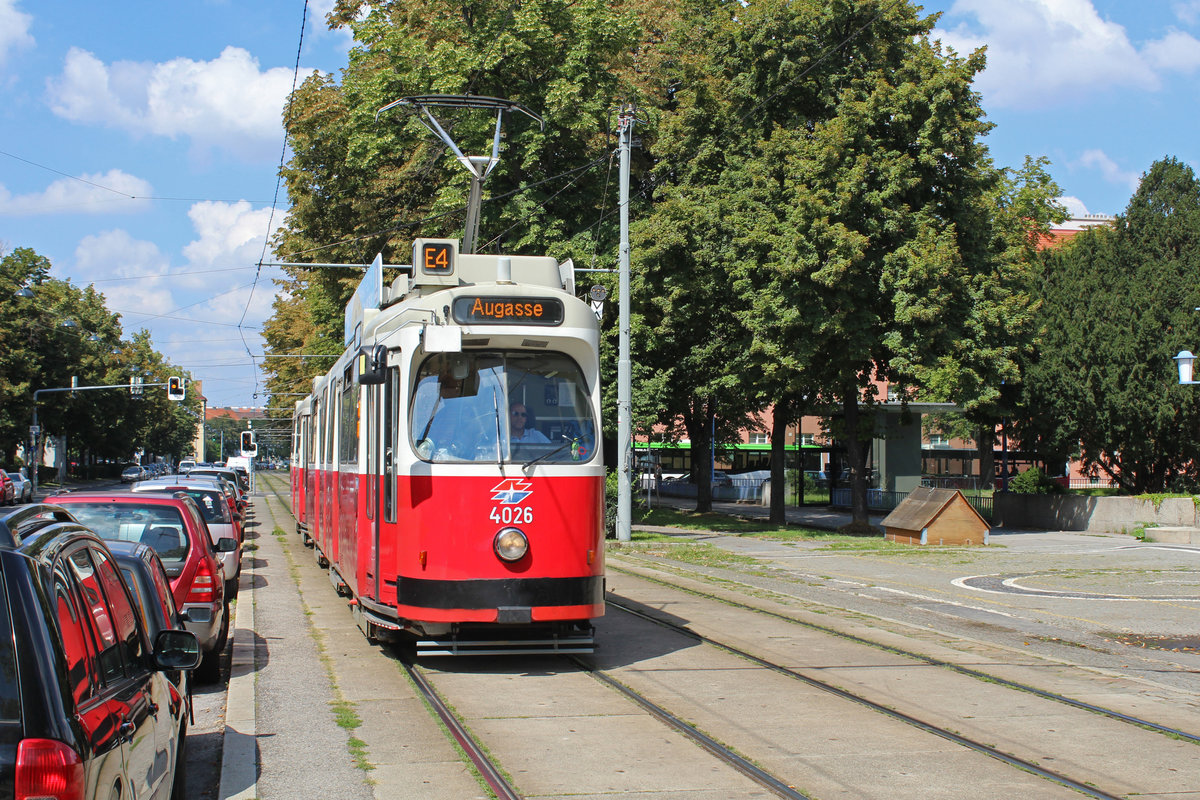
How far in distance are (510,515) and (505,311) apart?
5.76 ft

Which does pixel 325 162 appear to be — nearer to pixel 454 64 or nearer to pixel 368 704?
pixel 454 64

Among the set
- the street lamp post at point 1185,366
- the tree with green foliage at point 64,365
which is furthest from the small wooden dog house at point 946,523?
the tree with green foliage at point 64,365

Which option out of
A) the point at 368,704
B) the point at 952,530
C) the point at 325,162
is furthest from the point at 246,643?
the point at 325,162

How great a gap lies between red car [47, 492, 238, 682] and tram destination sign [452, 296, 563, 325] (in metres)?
3.11

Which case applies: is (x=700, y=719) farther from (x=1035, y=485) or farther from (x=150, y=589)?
(x=1035, y=485)

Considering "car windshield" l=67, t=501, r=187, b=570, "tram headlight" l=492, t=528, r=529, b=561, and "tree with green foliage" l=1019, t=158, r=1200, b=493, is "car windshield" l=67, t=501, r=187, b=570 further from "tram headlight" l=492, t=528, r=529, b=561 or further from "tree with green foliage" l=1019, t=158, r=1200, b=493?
"tree with green foliage" l=1019, t=158, r=1200, b=493

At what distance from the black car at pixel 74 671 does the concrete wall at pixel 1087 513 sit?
2989 centimetres

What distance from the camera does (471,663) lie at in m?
10.4

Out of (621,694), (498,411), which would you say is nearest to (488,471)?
(498,411)

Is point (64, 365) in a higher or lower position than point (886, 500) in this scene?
higher

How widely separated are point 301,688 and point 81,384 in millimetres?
72704

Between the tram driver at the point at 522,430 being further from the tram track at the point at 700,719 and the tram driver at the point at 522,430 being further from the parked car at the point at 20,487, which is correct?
the parked car at the point at 20,487

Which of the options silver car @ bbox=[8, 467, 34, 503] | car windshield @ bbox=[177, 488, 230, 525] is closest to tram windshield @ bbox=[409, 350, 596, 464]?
car windshield @ bbox=[177, 488, 230, 525]

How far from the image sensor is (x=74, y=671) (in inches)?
136
